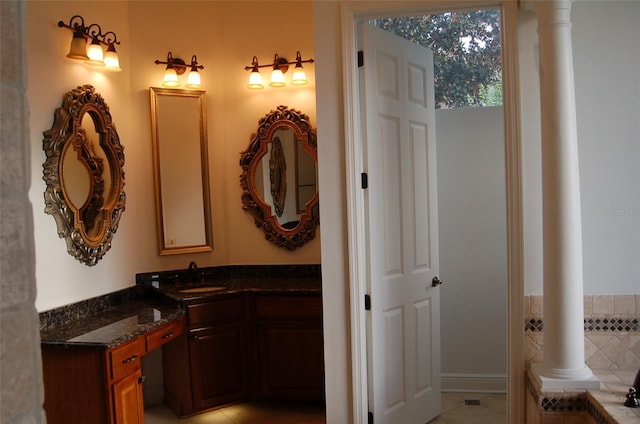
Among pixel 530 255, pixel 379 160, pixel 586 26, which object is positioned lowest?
pixel 530 255

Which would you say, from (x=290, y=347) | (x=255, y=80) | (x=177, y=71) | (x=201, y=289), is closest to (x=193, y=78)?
(x=177, y=71)

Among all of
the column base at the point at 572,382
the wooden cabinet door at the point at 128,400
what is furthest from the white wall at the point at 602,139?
the wooden cabinet door at the point at 128,400

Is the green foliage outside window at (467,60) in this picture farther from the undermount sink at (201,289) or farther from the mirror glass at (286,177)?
the undermount sink at (201,289)

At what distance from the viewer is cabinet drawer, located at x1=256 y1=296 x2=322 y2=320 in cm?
365

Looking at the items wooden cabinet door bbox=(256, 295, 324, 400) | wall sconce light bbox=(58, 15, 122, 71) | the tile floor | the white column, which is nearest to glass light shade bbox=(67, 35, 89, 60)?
wall sconce light bbox=(58, 15, 122, 71)

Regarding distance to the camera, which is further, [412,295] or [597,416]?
[412,295]

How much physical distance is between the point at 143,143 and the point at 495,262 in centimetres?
278

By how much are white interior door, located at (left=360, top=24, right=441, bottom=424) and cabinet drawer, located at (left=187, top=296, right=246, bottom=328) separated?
1.21 m

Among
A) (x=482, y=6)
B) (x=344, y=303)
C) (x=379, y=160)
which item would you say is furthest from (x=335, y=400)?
(x=482, y=6)

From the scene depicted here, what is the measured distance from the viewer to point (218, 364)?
3662mm

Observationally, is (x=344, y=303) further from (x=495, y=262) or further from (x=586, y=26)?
(x=586, y=26)

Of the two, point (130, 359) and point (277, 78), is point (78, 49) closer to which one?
point (277, 78)

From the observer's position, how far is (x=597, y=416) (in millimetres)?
2252

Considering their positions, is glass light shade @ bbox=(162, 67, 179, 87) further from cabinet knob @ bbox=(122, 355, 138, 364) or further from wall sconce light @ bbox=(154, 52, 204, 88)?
cabinet knob @ bbox=(122, 355, 138, 364)
